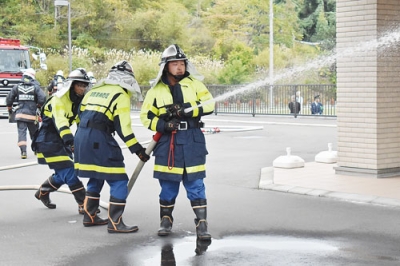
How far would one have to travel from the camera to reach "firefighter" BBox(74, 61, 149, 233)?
272 inches

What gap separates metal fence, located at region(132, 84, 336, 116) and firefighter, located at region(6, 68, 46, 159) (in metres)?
12.1

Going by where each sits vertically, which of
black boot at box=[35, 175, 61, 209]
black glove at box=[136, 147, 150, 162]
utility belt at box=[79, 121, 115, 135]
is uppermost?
utility belt at box=[79, 121, 115, 135]

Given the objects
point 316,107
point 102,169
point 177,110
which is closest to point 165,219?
point 102,169

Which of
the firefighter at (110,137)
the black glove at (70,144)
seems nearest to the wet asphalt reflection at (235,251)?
the firefighter at (110,137)

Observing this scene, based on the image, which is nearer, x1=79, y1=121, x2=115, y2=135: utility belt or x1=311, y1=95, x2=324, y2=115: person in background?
x1=79, y1=121, x2=115, y2=135: utility belt

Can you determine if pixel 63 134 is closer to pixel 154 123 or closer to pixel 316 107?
pixel 154 123

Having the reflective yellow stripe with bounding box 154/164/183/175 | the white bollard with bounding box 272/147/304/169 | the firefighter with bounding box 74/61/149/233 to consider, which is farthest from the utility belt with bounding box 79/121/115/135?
the white bollard with bounding box 272/147/304/169

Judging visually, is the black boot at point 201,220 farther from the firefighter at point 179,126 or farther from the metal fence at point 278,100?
the metal fence at point 278,100

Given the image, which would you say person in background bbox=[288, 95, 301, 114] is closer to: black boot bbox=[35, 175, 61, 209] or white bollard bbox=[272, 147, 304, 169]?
white bollard bbox=[272, 147, 304, 169]

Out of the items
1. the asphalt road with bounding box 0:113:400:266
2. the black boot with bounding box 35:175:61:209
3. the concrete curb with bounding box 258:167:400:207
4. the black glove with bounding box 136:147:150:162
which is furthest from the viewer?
the black boot with bounding box 35:175:61:209

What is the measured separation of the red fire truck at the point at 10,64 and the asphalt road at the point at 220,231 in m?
19.1

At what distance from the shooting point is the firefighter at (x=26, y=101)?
14.2m

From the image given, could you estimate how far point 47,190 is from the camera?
827 cm

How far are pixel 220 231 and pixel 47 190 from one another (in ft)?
7.92
